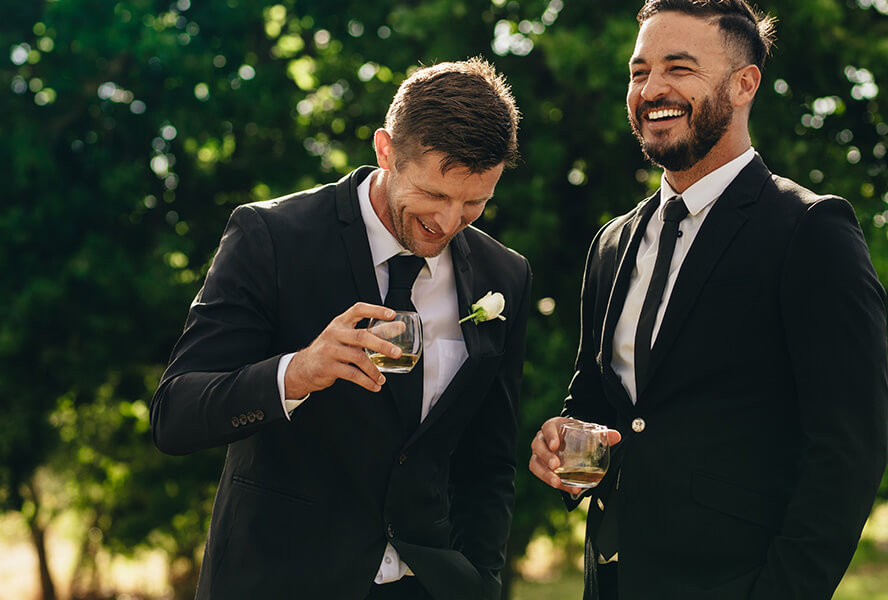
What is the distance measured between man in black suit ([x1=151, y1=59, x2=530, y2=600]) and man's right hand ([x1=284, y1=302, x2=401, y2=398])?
0.27 metres

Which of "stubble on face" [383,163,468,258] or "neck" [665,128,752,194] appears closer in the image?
"neck" [665,128,752,194]

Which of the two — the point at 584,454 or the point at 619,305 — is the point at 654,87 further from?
the point at 584,454

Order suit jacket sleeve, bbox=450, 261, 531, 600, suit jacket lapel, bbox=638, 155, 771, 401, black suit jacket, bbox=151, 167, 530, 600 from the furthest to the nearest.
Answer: suit jacket sleeve, bbox=450, 261, 531, 600 < black suit jacket, bbox=151, 167, 530, 600 < suit jacket lapel, bbox=638, 155, 771, 401

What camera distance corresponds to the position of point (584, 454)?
301 cm

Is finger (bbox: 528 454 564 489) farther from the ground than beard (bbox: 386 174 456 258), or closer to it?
closer to it

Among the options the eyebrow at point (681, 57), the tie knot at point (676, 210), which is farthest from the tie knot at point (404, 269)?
the eyebrow at point (681, 57)

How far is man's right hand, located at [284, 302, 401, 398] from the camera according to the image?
2592 mm

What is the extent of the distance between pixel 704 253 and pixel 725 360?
14.2 inches

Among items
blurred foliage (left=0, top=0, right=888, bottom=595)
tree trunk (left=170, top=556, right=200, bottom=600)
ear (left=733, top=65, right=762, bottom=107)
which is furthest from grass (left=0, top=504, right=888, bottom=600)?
ear (left=733, top=65, right=762, bottom=107)

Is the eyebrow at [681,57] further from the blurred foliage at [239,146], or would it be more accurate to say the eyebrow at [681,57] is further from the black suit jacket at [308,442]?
the blurred foliage at [239,146]

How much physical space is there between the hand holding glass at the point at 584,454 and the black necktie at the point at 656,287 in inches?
8.6

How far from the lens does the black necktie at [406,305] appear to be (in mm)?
3219

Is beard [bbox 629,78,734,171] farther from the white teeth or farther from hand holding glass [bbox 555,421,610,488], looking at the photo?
hand holding glass [bbox 555,421,610,488]

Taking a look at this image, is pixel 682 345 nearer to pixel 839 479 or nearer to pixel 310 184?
pixel 839 479
